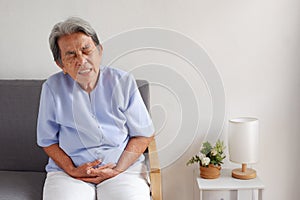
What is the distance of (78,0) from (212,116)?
1.03m

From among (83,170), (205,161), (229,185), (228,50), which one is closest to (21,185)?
(83,170)

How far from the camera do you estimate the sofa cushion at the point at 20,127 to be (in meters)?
2.50

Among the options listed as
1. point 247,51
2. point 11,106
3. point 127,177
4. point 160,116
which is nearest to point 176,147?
point 160,116

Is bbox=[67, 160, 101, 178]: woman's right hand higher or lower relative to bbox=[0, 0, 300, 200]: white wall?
lower

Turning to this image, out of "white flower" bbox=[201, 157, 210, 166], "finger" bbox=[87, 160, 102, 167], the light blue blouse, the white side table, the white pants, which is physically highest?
the light blue blouse

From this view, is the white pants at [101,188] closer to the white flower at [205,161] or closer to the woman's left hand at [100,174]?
the woman's left hand at [100,174]

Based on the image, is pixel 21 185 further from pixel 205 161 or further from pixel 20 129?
pixel 205 161

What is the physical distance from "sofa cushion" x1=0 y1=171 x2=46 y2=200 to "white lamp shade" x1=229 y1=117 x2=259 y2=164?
1.02 meters

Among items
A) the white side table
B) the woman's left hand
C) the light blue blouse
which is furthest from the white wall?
the woman's left hand

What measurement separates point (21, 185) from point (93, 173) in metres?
0.41

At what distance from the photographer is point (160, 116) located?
265cm

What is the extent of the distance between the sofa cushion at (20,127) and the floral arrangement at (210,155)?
0.86 metres

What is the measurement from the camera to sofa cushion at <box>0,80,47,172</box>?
250cm

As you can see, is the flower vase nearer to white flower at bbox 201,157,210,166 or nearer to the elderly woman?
white flower at bbox 201,157,210,166
